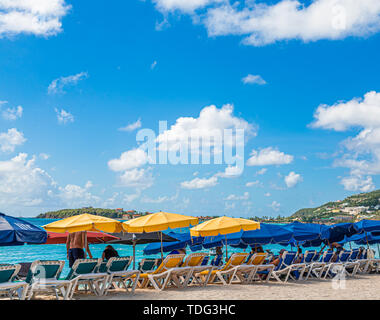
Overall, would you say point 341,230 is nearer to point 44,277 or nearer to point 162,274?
point 162,274

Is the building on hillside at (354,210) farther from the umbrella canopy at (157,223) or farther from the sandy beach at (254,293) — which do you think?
the umbrella canopy at (157,223)

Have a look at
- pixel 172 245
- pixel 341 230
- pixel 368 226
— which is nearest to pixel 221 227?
pixel 172 245

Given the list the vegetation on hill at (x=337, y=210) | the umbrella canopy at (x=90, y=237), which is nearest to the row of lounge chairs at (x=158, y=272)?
the umbrella canopy at (x=90, y=237)

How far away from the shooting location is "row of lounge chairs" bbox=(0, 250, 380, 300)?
772cm

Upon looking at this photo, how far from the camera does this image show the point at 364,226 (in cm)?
1524

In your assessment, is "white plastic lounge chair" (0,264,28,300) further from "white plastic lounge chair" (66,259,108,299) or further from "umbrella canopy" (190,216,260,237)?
"umbrella canopy" (190,216,260,237)

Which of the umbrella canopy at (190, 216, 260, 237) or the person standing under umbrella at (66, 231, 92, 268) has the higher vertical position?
the umbrella canopy at (190, 216, 260, 237)

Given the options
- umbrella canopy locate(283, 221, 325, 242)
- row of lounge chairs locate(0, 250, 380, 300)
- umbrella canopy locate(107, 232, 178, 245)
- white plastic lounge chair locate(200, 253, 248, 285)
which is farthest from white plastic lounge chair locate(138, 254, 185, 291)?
umbrella canopy locate(283, 221, 325, 242)

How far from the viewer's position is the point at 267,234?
13.9 meters

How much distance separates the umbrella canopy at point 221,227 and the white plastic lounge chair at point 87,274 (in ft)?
11.9

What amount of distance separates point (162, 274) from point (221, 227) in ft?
9.10
